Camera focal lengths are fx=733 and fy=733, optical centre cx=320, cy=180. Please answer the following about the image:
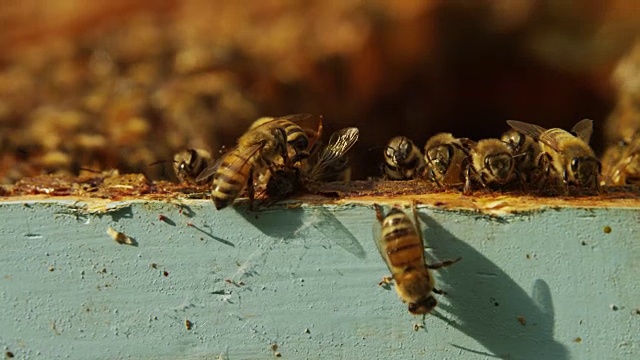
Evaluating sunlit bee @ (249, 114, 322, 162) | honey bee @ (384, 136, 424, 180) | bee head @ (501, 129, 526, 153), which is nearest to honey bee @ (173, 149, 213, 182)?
sunlit bee @ (249, 114, 322, 162)

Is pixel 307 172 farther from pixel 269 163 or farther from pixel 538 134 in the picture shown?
pixel 538 134

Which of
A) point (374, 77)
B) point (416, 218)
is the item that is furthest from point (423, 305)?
point (374, 77)

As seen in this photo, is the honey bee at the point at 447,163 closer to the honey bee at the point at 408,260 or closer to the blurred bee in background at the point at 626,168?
the honey bee at the point at 408,260

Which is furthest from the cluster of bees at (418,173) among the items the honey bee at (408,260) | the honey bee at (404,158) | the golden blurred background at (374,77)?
the golden blurred background at (374,77)

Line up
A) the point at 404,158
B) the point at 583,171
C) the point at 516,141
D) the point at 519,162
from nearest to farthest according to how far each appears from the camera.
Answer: the point at 583,171
the point at 519,162
the point at 516,141
the point at 404,158

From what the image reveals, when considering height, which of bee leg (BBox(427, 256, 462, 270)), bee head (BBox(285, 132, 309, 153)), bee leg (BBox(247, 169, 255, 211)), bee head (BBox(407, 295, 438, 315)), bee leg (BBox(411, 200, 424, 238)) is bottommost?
bee head (BBox(407, 295, 438, 315))

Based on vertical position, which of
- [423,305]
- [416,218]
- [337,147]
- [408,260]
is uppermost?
[337,147]

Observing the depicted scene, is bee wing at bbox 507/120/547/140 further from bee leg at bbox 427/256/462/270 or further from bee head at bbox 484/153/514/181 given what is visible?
bee leg at bbox 427/256/462/270
